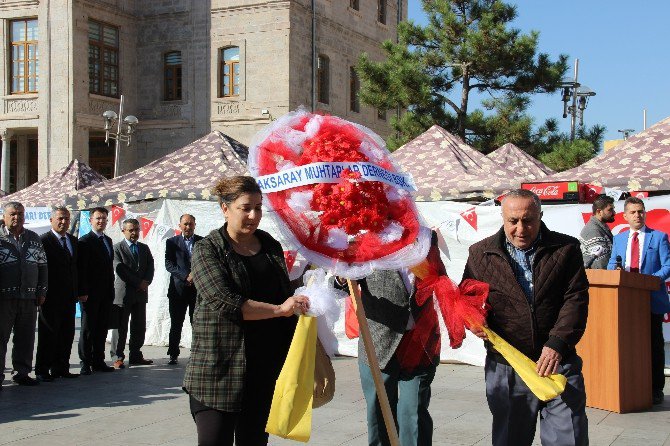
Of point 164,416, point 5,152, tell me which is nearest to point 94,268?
point 164,416

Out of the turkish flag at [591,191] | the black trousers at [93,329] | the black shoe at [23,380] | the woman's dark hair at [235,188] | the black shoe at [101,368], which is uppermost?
the turkish flag at [591,191]

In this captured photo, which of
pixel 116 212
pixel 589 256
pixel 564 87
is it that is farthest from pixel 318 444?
pixel 564 87

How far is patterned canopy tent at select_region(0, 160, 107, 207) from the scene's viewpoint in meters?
18.4

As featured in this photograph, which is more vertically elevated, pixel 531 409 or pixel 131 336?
pixel 531 409

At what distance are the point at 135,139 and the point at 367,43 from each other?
11.2m

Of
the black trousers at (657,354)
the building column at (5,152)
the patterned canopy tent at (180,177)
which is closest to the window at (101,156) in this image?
the building column at (5,152)

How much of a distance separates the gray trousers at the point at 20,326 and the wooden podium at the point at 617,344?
19.1ft

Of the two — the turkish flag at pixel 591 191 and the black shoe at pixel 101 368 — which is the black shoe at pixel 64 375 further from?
the turkish flag at pixel 591 191

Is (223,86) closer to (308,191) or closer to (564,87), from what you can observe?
(564,87)

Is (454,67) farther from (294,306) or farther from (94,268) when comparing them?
(294,306)

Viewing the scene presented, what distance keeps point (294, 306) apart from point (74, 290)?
276 inches

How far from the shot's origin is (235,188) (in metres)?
4.19

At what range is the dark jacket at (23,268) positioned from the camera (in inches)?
364

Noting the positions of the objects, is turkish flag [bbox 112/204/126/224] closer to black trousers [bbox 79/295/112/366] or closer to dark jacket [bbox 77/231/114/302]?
dark jacket [bbox 77/231/114/302]
